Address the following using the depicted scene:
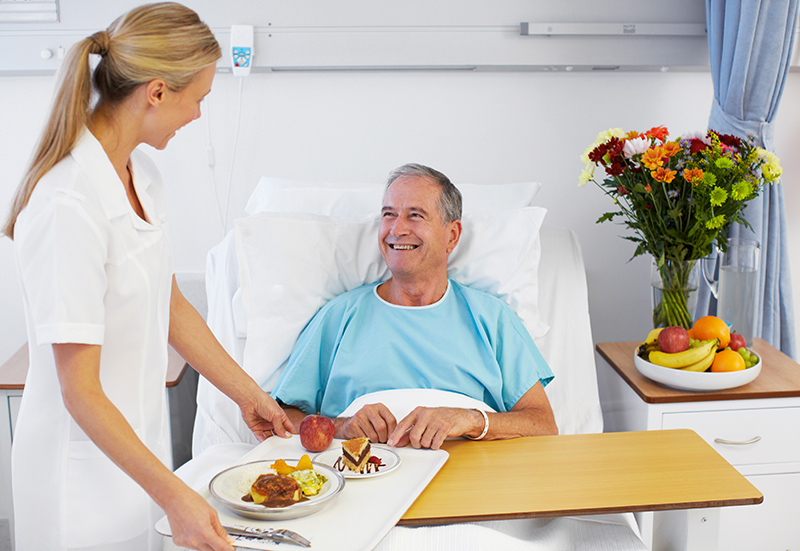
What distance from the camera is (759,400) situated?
68.0 inches

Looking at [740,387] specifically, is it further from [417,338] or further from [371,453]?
[371,453]

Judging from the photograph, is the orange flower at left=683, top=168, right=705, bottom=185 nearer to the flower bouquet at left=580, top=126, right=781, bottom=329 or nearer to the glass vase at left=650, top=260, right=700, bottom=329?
the flower bouquet at left=580, top=126, right=781, bottom=329

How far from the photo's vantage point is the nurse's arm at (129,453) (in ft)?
2.84

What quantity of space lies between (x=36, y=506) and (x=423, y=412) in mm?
691

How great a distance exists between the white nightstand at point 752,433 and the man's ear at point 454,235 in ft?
2.02

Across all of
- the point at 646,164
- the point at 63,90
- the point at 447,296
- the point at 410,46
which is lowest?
the point at 447,296

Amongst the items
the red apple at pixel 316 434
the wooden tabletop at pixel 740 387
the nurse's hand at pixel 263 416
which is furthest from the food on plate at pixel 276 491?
the wooden tabletop at pixel 740 387

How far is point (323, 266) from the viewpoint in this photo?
180 centimetres

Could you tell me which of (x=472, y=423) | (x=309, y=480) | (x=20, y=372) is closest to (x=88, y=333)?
(x=309, y=480)

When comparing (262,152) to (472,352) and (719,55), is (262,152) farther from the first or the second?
(719,55)

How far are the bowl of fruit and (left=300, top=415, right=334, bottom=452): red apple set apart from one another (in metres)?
0.95

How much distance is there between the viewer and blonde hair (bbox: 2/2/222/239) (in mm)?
943

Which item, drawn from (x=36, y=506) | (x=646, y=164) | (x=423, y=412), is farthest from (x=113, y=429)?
(x=646, y=164)

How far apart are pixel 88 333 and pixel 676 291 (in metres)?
1.53
